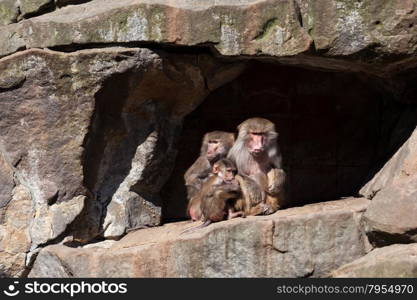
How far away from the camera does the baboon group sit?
8.68 metres

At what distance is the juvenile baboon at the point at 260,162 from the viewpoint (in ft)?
28.9

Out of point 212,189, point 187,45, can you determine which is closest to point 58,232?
point 212,189

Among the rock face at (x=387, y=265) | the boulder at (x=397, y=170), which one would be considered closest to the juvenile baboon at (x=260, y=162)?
the boulder at (x=397, y=170)

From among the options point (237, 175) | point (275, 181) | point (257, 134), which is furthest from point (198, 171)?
point (275, 181)

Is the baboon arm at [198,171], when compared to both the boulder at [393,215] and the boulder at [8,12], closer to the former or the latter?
the boulder at [393,215]

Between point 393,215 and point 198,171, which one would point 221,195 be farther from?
point 393,215

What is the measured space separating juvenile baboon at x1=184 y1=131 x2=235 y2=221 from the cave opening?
0.52m

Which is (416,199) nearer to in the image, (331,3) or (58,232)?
(331,3)

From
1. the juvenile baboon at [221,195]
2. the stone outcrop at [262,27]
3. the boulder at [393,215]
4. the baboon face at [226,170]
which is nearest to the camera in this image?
the boulder at [393,215]

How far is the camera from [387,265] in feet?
24.5

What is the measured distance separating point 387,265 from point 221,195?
66.6 inches

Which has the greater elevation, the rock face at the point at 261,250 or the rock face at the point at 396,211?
the rock face at the point at 396,211

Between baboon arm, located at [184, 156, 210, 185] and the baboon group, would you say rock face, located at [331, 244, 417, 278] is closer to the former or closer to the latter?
the baboon group

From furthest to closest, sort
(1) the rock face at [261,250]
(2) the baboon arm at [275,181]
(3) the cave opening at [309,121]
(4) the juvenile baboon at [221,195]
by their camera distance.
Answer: (3) the cave opening at [309,121]
(2) the baboon arm at [275,181]
(4) the juvenile baboon at [221,195]
(1) the rock face at [261,250]
